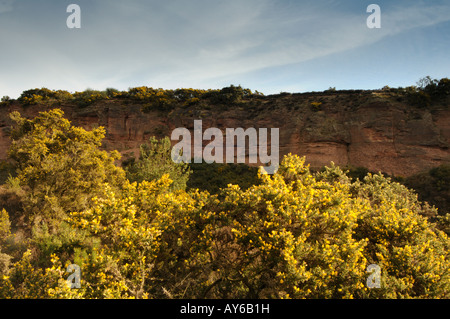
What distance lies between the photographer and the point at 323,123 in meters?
31.2

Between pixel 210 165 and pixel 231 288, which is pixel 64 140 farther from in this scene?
pixel 210 165

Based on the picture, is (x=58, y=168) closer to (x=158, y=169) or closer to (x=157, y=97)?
(x=158, y=169)

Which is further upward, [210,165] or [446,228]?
[210,165]

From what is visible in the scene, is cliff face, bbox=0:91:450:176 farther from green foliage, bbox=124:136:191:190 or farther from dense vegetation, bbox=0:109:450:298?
dense vegetation, bbox=0:109:450:298

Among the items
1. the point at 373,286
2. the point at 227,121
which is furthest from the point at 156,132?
the point at 373,286

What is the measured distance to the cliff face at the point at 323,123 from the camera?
26.8 metres

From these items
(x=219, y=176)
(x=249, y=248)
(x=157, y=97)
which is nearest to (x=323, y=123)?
(x=219, y=176)

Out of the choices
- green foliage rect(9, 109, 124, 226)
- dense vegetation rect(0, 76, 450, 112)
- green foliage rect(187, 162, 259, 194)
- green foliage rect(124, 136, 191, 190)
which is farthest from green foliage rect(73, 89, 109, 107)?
green foliage rect(124, 136, 191, 190)

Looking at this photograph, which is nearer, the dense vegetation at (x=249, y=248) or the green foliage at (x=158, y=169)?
the dense vegetation at (x=249, y=248)

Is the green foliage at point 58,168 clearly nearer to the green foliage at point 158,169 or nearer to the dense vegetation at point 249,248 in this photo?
the green foliage at point 158,169

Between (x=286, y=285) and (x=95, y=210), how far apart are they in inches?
177

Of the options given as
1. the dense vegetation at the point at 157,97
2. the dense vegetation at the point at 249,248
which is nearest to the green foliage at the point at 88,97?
the dense vegetation at the point at 157,97

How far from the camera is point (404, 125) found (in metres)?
27.8
